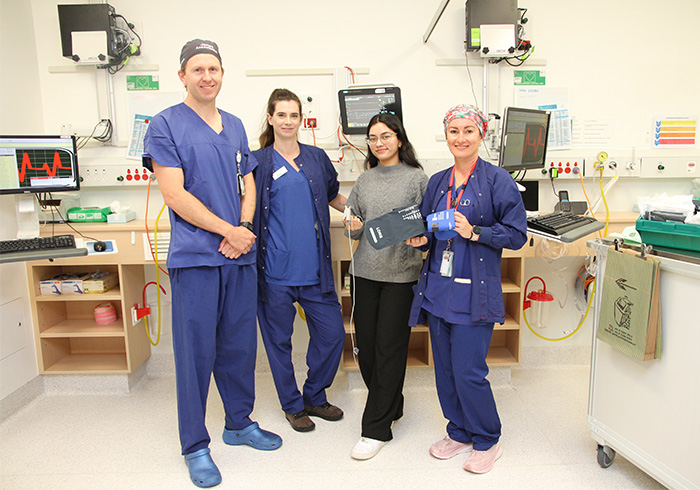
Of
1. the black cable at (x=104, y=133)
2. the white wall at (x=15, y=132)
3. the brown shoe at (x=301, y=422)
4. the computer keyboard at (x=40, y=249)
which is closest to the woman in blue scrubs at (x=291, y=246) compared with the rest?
the brown shoe at (x=301, y=422)

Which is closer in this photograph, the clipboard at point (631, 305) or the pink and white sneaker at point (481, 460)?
the clipboard at point (631, 305)

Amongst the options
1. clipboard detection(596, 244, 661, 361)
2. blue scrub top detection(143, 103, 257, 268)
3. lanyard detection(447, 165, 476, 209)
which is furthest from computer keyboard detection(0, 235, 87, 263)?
clipboard detection(596, 244, 661, 361)

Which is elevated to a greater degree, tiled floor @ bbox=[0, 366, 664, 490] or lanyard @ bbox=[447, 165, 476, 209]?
lanyard @ bbox=[447, 165, 476, 209]

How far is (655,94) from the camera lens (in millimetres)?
2939

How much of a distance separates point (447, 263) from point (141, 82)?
7.26 feet

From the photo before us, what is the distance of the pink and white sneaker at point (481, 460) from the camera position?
1937 millimetres

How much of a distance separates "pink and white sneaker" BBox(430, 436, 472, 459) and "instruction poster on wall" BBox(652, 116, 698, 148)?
7.43 feet

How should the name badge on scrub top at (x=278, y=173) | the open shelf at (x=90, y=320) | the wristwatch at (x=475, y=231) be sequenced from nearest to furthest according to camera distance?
the wristwatch at (x=475, y=231) < the name badge on scrub top at (x=278, y=173) < the open shelf at (x=90, y=320)

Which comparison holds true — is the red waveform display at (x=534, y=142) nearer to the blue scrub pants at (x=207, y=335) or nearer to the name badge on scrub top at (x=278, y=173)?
the name badge on scrub top at (x=278, y=173)

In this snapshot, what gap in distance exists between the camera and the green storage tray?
5.15ft

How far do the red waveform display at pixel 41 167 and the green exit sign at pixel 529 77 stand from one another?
2.65m

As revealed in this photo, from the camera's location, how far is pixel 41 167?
2408 mm

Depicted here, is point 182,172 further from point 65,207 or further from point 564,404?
point 564,404

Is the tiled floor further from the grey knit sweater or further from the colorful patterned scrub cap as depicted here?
the colorful patterned scrub cap
